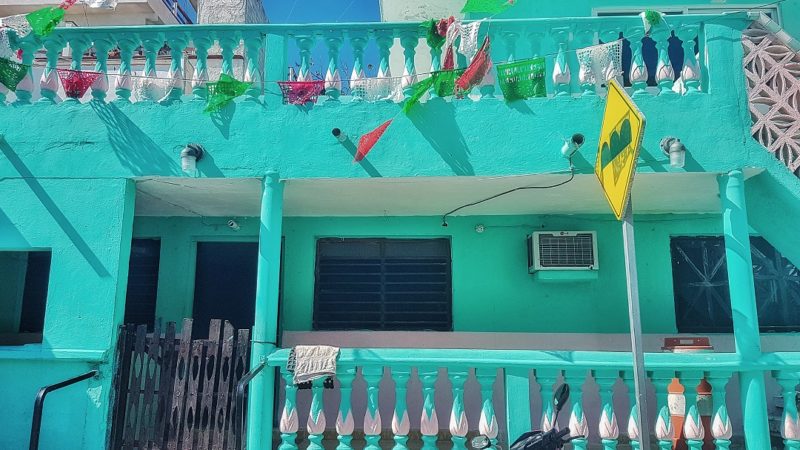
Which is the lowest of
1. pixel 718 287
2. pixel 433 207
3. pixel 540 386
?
pixel 540 386

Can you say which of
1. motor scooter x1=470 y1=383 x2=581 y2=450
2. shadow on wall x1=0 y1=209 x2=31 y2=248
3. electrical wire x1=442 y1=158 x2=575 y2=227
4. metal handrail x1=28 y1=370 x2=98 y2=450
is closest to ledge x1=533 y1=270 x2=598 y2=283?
electrical wire x1=442 y1=158 x2=575 y2=227

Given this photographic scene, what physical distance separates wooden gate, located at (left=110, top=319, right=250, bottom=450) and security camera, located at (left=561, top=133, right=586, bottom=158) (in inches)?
119

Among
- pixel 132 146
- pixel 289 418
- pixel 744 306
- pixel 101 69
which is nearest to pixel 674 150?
pixel 744 306

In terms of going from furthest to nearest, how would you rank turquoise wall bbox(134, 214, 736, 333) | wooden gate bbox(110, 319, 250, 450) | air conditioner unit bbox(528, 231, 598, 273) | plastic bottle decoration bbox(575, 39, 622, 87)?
1. turquoise wall bbox(134, 214, 736, 333)
2. air conditioner unit bbox(528, 231, 598, 273)
3. plastic bottle decoration bbox(575, 39, 622, 87)
4. wooden gate bbox(110, 319, 250, 450)

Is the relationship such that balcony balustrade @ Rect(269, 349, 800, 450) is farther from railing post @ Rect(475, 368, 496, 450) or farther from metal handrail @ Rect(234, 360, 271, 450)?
metal handrail @ Rect(234, 360, 271, 450)

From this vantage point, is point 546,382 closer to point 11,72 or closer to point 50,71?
point 50,71

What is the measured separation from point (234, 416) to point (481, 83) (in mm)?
3440

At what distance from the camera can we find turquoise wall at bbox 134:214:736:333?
6586mm

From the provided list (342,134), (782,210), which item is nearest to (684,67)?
(782,210)

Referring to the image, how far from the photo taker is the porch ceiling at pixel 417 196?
5.36m

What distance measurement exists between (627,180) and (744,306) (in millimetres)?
2617

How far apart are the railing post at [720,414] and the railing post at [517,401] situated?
4.50 ft

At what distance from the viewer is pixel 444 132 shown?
523 centimetres

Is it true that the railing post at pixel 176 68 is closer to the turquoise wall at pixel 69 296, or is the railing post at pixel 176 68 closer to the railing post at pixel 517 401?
the turquoise wall at pixel 69 296
